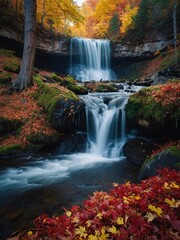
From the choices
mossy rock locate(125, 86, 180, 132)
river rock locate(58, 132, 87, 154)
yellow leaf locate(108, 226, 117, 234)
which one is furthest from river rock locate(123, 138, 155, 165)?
yellow leaf locate(108, 226, 117, 234)

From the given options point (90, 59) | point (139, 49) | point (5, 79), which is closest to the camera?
point (5, 79)

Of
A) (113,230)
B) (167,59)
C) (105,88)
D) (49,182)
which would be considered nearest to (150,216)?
(113,230)

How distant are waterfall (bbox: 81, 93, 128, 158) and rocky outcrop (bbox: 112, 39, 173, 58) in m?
15.7

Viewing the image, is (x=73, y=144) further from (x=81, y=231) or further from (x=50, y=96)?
(x=81, y=231)

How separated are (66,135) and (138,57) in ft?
61.8

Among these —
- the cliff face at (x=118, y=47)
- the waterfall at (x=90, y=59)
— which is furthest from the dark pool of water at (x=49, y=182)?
the waterfall at (x=90, y=59)

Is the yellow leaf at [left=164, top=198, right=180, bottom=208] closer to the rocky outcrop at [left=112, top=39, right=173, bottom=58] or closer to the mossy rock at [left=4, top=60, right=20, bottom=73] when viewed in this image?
the mossy rock at [left=4, top=60, right=20, bottom=73]

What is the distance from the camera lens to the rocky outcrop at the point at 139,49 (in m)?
22.2

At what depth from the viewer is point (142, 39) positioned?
75.5ft

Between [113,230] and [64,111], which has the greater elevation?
[64,111]

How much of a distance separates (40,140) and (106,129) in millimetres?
2997

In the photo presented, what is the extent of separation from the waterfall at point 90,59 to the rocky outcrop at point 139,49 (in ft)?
3.57

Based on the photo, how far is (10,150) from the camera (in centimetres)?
735

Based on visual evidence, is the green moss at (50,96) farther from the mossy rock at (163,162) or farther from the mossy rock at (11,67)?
the mossy rock at (11,67)
